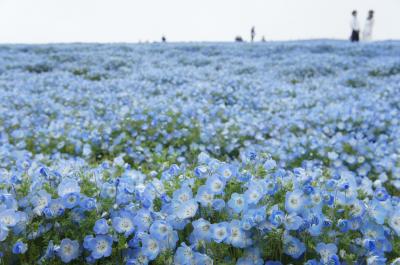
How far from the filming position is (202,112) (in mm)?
7883

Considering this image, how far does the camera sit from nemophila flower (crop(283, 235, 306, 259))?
2.04 meters

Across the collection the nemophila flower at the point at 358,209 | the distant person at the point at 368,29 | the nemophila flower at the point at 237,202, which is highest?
the nemophila flower at the point at 237,202

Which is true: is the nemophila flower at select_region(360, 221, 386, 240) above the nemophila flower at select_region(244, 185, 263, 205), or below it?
below

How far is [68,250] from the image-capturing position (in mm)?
2145

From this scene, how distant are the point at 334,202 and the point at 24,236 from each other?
144cm

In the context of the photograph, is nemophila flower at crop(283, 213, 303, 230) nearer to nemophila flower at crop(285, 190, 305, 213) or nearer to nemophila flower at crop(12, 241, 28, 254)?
nemophila flower at crop(285, 190, 305, 213)

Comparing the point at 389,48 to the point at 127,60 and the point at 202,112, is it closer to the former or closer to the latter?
the point at 127,60

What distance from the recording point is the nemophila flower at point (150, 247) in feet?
6.89

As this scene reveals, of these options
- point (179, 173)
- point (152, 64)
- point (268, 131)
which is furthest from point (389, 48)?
point (179, 173)

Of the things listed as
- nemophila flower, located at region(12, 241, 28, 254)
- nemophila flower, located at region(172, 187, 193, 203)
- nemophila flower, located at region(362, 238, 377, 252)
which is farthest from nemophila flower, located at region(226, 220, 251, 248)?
nemophila flower, located at region(12, 241, 28, 254)

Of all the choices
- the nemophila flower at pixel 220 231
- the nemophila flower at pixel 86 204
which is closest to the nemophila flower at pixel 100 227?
the nemophila flower at pixel 86 204

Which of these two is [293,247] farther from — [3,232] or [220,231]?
[3,232]

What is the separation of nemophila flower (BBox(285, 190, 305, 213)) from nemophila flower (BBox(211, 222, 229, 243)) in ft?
0.96

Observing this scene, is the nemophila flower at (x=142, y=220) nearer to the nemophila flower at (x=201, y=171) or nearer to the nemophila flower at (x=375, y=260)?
the nemophila flower at (x=201, y=171)
